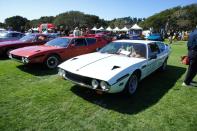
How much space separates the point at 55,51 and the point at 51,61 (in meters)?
0.39

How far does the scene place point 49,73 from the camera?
276 inches

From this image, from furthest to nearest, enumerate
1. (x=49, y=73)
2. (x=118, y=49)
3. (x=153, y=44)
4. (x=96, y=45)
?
(x=96, y=45)
(x=49, y=73)
(x=153, y=44)
(x=118, y=49)

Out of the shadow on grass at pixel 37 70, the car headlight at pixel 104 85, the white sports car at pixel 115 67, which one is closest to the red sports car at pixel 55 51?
the shadow on grass at pixel 37 70

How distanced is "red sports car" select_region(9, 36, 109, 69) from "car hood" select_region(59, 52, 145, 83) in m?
2.09

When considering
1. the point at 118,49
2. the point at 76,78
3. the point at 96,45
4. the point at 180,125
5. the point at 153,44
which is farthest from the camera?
the point at 96,45

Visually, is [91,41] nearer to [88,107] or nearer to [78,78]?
[78,78]

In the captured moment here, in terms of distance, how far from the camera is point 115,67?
4.76 meters

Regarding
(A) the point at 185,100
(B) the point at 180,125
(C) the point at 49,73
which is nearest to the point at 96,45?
(C) the point at 49,73

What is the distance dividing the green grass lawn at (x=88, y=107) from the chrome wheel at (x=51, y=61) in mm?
1205

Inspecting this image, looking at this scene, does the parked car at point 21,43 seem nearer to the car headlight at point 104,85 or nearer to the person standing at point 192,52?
the car headlight at point 104,85

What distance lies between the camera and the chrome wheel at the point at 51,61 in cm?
746

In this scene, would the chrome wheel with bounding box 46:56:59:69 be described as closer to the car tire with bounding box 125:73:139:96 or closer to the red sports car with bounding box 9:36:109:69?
the red sports car with bounding box 9:36:109:69

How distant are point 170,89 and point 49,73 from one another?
3.83 meters

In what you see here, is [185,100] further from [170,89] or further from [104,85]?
[104,85]
